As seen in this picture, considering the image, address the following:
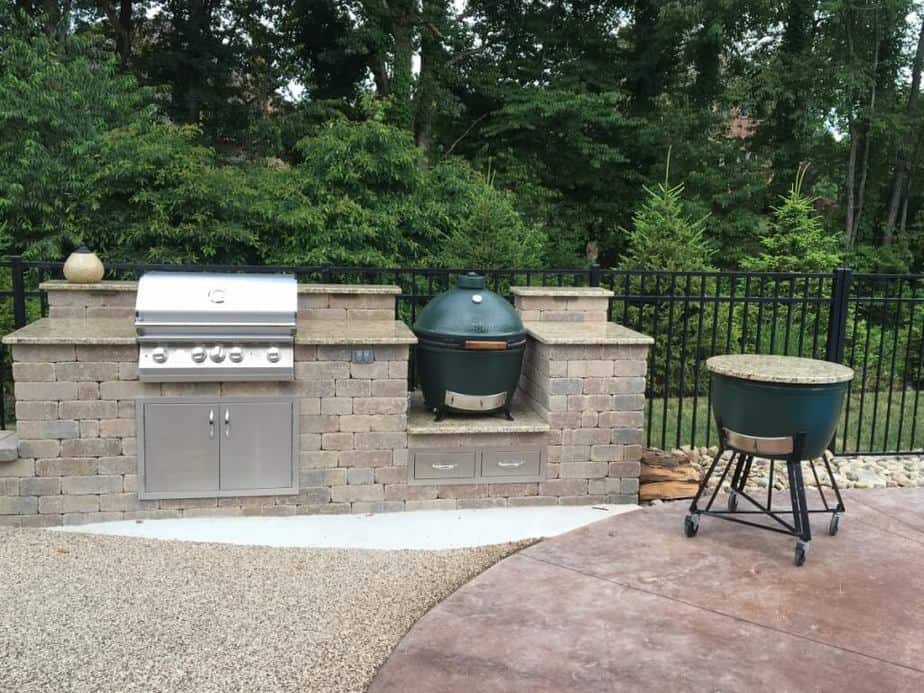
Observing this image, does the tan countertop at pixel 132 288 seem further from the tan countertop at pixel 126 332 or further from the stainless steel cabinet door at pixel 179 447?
the stainless steel cabinet door at pixel 179 447

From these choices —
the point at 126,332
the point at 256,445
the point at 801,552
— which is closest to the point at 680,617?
the point at 801,552

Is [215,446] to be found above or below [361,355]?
below

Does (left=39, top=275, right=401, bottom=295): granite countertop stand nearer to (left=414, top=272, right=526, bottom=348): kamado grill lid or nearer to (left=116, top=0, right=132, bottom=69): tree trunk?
(left=414, top=272, right=526, bottom=348): kamado grill lid

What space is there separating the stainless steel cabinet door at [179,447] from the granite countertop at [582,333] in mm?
1859

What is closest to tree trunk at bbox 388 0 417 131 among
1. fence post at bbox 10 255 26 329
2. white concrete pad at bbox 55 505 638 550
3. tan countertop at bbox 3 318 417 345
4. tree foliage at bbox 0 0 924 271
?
tree foliage at bbox 0 0 924 271

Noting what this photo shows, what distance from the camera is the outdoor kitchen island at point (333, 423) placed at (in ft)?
13.3

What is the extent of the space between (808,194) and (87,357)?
15010 mm

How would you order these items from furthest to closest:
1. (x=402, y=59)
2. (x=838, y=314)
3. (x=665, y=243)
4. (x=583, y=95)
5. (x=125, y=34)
A: (x=583, y=95) < (x=125, y=34) < (x=402, y=59) < (x=665, y=243) < (x=838, y=314)

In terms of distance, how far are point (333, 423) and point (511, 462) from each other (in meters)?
1.03

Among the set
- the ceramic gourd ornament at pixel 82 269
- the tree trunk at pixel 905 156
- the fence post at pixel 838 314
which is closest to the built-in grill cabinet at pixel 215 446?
the ceramic gourd ornament at pixel 82 269

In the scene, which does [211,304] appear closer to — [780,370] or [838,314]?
[780,370]

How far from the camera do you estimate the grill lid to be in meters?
3.96

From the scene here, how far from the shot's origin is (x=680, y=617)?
319 centimetres

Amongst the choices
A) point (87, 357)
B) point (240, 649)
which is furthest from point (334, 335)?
point (240, 649)
